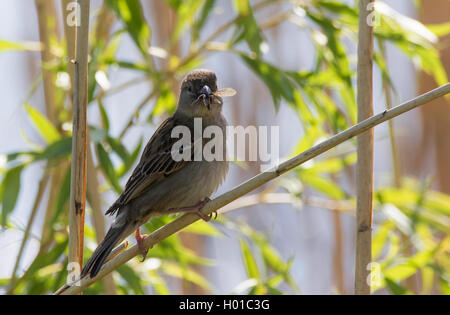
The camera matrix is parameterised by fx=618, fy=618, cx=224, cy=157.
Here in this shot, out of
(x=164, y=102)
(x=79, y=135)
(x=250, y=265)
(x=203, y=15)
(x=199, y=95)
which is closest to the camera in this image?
(x=79, y=135)

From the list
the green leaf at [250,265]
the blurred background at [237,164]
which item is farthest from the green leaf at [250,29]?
the green leaf at [250,265]

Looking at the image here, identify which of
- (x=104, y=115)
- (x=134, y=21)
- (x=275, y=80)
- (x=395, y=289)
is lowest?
(x=395, y=289)

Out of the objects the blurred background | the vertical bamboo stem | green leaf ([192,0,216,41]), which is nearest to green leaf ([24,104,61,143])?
the blurred background

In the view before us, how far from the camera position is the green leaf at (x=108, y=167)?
2973 mm

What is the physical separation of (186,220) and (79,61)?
71cm

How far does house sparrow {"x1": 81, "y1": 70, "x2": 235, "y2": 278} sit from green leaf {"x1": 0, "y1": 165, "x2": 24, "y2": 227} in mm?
540

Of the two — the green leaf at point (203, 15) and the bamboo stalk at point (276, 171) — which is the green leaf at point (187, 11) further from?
the bamboo stalk at point (276, 171)

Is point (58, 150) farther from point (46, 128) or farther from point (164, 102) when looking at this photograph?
point (164, 102)

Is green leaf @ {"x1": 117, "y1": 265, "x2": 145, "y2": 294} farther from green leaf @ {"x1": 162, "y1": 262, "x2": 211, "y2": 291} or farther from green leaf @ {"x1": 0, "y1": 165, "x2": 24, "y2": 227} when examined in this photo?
green leaf @ {"x1": 0, "y1": 165, "x2": 24, "y2": 227}

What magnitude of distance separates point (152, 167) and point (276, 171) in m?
1.13

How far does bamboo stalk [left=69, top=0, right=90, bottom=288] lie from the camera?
2.15m

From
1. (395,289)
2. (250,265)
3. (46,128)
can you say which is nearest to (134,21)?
(46,128)

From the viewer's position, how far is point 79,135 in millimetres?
2162

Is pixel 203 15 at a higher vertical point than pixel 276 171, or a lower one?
higher
